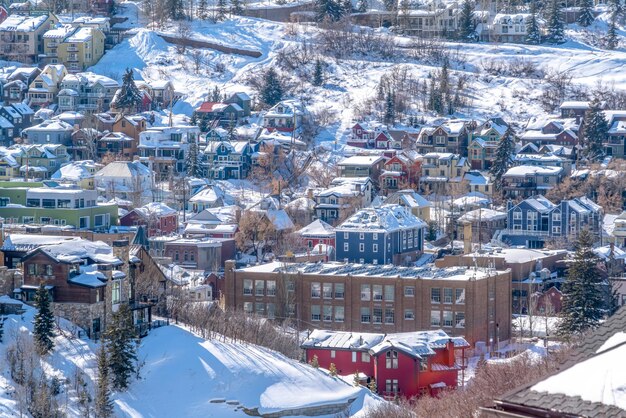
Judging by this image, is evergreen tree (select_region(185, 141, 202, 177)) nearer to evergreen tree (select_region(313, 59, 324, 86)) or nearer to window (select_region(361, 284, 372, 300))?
evergreen tree (select_region(313, 59, 324, 86))

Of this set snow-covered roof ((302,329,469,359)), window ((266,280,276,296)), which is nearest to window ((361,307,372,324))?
window ((266,280,276,296))

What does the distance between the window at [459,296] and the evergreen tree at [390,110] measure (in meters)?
34.4

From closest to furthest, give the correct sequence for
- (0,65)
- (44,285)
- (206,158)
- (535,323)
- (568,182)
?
(44,285) → (535,323) → (568,182) → (206,158) → (0,65)

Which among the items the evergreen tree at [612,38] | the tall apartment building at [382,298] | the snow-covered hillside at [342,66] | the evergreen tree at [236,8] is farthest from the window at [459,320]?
the evergreen tree at [236,8]

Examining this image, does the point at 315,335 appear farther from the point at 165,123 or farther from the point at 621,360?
the point at 165,123

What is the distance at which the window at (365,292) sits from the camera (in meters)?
48.3

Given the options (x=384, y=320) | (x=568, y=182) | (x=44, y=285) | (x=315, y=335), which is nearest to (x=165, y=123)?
(x=568, y=182)

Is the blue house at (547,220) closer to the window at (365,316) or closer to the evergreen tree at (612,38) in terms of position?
the window at (365,316)

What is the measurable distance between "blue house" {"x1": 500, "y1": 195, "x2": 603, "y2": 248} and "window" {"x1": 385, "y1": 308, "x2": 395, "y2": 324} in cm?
1686

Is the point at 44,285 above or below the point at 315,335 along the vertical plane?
above

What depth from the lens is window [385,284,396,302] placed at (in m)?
47.9

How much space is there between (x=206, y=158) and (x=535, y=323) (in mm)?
30695

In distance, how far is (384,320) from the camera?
4825 cm

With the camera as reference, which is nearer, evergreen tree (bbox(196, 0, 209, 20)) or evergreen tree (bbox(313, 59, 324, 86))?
evergreen tree (bbox(313, 59, 324, 86))
